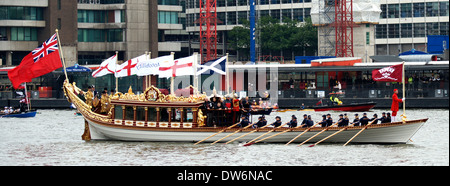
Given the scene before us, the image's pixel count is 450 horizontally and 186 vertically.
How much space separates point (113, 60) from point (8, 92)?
4064 cm

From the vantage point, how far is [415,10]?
136375 millimetres

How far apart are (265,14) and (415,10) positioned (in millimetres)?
25883

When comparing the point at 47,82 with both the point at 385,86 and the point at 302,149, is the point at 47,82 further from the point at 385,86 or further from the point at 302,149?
the point at 302,149

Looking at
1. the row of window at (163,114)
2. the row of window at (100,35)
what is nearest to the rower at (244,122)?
the row of window at (163,114)

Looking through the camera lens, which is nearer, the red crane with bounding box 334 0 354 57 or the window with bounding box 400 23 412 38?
the red crane with bounding box 334 0 354 57

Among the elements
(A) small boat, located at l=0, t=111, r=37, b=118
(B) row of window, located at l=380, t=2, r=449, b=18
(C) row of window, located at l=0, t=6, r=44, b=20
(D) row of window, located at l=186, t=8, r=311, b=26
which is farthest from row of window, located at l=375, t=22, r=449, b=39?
(A) small boat, located at l=0, t=111, r=37, b=118

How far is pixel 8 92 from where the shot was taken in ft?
303

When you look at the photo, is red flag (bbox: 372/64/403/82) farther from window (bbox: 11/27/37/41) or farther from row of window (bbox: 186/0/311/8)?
row of window (bbox: 186/0/311/8)

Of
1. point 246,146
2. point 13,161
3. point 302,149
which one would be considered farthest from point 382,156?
point 13,161

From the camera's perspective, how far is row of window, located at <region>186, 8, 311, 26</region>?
5733 inches

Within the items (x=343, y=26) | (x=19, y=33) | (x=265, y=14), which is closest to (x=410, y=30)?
(x=265, y=14)

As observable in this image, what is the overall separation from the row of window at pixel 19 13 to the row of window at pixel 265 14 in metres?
42.2

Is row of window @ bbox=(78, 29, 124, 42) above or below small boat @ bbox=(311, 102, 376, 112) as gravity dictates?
above

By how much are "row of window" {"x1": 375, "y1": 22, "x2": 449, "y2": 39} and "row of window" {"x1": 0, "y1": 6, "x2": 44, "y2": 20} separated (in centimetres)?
5559
